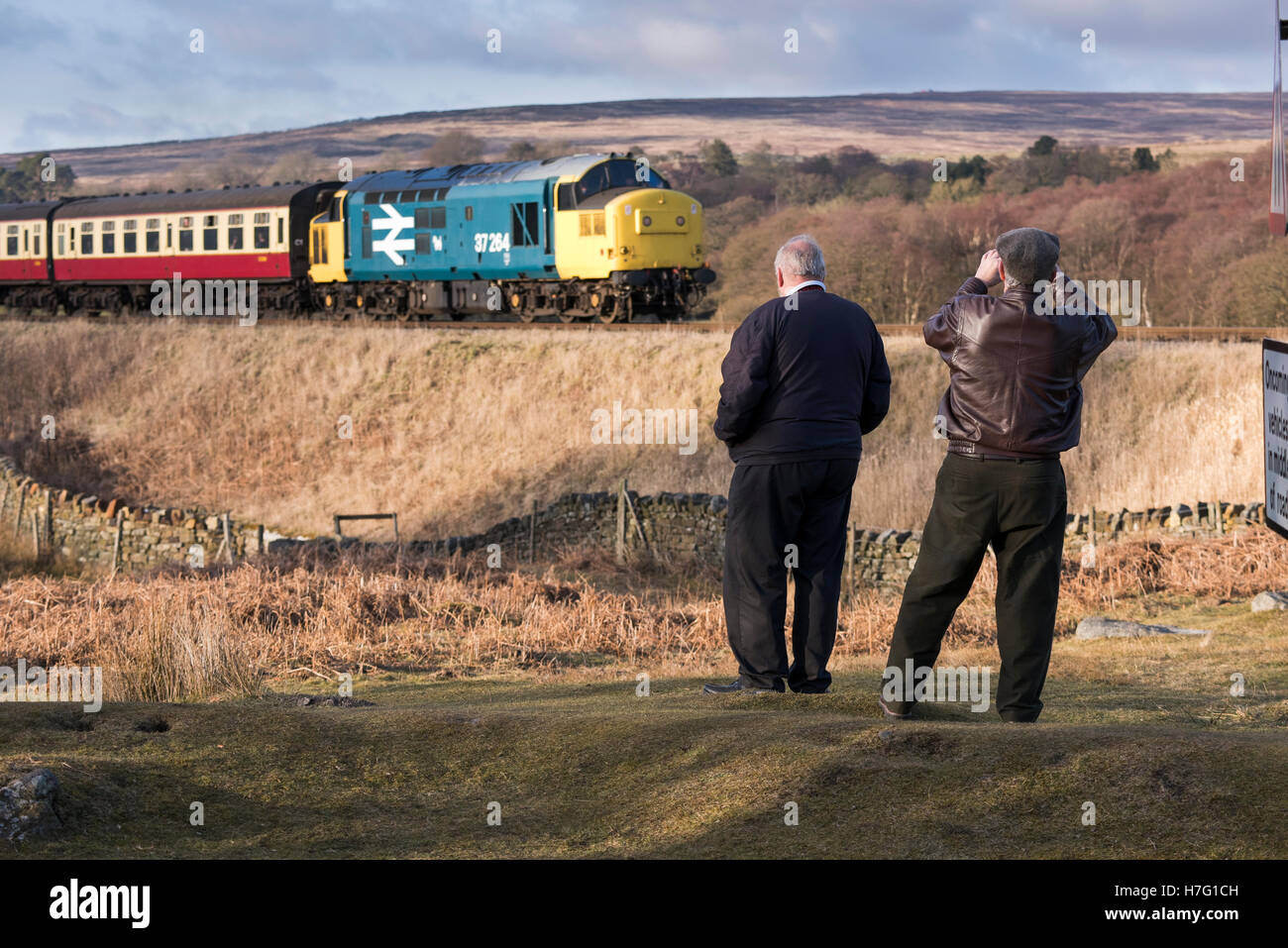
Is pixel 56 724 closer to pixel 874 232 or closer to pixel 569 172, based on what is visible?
pixel 569 172

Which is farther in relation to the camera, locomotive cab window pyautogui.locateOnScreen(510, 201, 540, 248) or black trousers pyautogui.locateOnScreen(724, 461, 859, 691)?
locomotive cab window pyautogui.locateOnScreen(510, 201, 540, 248)

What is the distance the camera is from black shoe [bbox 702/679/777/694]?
6.62 m

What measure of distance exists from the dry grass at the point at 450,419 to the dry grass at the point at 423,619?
17.3 ft

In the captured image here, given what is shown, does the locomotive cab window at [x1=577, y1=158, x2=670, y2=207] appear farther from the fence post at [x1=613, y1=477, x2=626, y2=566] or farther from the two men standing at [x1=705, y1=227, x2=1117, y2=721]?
the two men standing at [x1=705, y1=227, x2=1117, y2=721]

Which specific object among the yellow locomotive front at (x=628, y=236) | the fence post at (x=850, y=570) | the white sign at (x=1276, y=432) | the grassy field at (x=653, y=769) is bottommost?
the fence post at (x=850, y=570)

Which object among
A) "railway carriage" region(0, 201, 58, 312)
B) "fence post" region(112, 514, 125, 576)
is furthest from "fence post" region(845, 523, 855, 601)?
"railway carriage" region(0, 201, 58, 312)

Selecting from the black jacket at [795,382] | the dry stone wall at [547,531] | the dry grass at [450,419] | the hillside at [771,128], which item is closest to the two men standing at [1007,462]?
the black jacket at [795,382]

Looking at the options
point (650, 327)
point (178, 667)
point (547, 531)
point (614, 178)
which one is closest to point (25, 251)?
point (614, 178)

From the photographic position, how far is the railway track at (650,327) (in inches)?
963

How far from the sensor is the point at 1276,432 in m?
6.17

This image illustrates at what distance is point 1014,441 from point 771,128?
418ft

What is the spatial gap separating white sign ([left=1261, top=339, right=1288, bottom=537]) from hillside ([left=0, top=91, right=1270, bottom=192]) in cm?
9780

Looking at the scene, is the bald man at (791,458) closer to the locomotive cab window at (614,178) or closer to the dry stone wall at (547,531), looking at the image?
the dry stone wall at (547,531)

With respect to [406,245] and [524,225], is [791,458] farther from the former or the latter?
[406,245]
